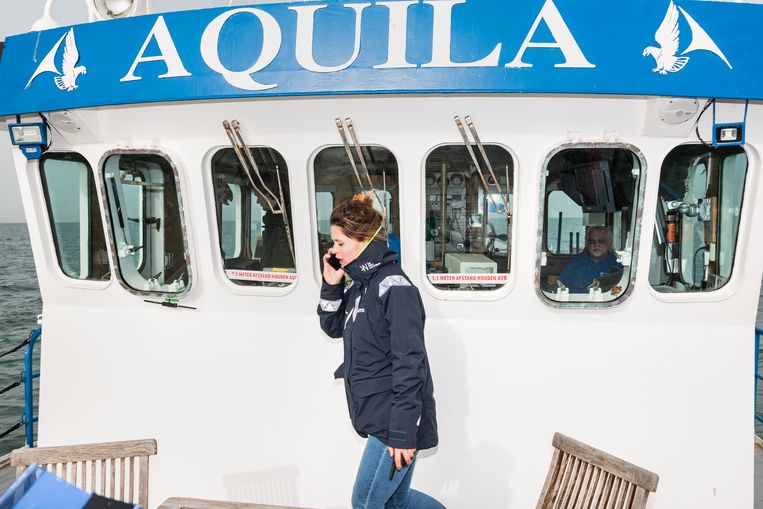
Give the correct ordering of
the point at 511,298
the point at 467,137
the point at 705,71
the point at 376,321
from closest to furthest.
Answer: the point at 376,321
the point at 705,71
the point at 467,137
the point at 511,298

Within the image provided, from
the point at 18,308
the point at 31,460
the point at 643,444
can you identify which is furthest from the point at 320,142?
the point at 18,308

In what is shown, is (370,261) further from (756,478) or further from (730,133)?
(756,478)

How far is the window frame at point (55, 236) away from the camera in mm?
3813

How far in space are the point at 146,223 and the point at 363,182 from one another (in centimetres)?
160

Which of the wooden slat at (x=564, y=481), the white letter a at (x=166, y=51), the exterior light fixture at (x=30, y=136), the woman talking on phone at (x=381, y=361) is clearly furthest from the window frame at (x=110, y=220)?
the wooden slat at (x=564, y=481)

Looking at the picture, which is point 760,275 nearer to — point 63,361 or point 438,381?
point 438,381

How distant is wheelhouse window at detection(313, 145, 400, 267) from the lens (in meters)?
3.51

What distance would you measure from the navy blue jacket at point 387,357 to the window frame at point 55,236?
207 cm

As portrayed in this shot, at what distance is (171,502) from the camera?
2.59 m

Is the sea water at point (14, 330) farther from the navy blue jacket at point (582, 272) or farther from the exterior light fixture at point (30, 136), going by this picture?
the navy blue jacket at point (582, 272)

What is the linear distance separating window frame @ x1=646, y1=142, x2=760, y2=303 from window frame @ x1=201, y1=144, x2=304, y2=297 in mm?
2159

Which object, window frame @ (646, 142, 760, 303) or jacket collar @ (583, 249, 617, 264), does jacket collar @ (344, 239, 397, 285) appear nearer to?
jacket collar @ (583, 249, 617, 264)

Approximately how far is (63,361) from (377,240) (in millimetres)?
2754

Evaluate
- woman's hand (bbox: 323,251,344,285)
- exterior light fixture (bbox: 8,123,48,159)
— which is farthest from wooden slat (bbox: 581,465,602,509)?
exterior light fixture (bbox: 8,123,48,159)
